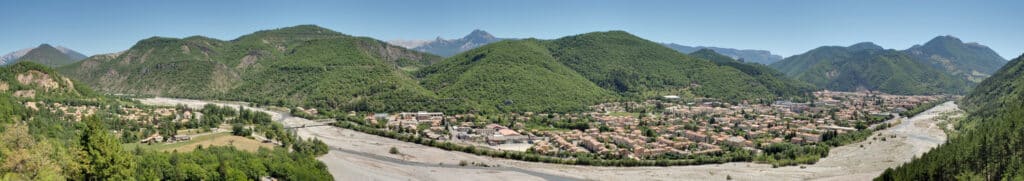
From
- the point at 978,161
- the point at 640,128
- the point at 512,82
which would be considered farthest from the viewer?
the point at 512,82

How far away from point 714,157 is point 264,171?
45446mm

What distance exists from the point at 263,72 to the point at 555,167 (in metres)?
124

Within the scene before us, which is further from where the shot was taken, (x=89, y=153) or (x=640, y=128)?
(x=640, y=128)

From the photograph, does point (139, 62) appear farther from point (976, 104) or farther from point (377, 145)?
point (976, 104)

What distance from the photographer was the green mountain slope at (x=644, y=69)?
154000mm

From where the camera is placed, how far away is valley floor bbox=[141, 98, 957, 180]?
55969mm

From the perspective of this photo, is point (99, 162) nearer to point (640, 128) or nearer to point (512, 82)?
point (640, 128)

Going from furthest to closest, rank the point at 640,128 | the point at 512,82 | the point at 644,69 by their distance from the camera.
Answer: the point at 644,69 → the point at 512,82 → the point at 640,128

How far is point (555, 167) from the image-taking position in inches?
2393

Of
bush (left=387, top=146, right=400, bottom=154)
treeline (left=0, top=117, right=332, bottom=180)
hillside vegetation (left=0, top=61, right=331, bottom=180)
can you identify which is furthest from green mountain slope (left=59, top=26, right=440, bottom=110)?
treeline (left=0, top=117, right=332, bottom=180)

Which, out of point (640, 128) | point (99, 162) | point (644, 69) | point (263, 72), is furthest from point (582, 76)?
point (99, 162)

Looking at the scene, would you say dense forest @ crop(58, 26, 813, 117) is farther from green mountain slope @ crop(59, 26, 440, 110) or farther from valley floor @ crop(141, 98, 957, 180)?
valley floor @ crop(141, 98, 957, 180)

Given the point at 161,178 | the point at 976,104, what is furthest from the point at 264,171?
the point at 976,104

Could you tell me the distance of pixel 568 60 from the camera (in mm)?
175250
